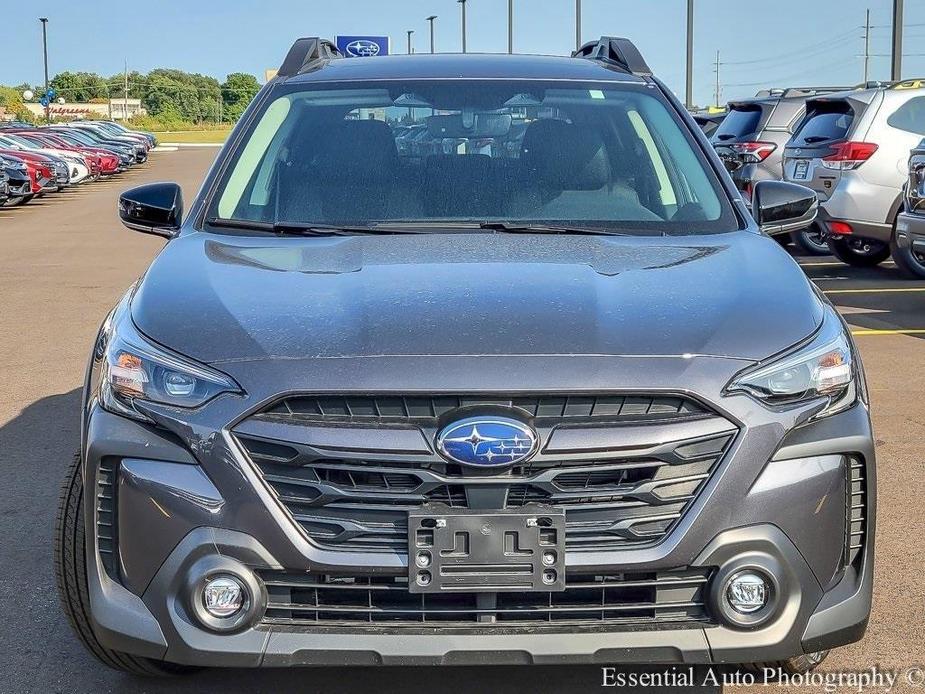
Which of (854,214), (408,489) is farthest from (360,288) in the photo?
(854,214)

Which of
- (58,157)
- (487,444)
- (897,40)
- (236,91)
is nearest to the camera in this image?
(487,444)

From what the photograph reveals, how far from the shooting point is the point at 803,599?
2.90 metres

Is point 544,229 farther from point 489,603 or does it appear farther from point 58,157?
point 58,157

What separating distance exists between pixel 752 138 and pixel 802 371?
13.2m

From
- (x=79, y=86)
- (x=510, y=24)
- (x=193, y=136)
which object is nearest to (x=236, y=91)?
(x=79, y=86)

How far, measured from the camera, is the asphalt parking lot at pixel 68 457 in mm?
3535

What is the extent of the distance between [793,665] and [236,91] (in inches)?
5841

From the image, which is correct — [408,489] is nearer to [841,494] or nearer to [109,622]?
[109,622]

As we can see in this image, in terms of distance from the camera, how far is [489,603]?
2.84 meters

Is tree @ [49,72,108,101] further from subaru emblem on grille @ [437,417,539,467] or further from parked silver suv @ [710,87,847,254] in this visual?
subaru emblem on grille @ [437,417,539,467]

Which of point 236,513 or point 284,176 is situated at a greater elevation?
point 284,176

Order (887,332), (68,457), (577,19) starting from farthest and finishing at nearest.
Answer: (577,19), (887,332), (68,457)

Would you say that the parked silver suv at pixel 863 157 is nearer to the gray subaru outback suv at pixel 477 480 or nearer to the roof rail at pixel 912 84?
the roof rail at pixel 912 84

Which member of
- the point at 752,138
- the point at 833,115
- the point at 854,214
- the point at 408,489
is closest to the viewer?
the point at 408,489
